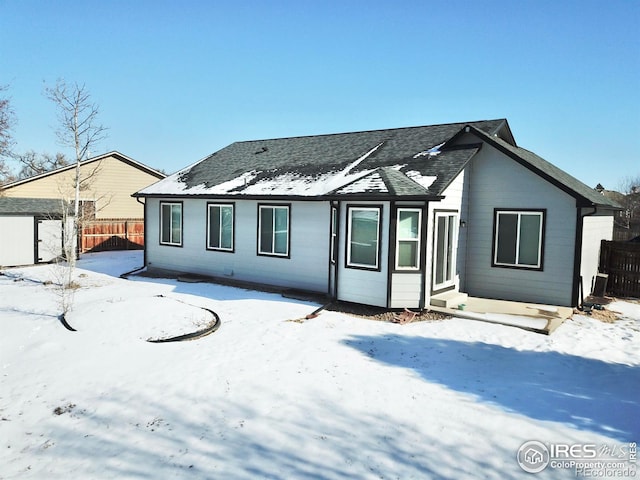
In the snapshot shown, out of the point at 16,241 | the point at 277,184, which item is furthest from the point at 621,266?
the point at 16,241

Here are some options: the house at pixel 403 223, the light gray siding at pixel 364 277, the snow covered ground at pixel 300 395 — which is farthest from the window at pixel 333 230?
the snow covered ground at pixel 300 395

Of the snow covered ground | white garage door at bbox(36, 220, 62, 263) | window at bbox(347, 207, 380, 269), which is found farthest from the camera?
white garage door at bbox(36, 220, 62, 263)

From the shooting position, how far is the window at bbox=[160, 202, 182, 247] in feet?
49.3

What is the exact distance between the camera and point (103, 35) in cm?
1305

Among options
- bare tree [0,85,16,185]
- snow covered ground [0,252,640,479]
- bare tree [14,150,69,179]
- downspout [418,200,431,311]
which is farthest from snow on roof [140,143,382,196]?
bare tree [14,150,69,179]

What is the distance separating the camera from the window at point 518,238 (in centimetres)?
1084

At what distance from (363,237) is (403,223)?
103 cm

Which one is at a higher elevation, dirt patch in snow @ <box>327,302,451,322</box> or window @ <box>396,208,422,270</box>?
window @ <box>396,208,422,270</box>

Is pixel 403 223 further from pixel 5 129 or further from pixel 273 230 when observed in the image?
pixel 5 129

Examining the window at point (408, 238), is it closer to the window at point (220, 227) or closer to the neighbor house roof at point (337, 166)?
the neighbor house roof at point (337, 166)

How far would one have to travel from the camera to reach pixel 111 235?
22.1m

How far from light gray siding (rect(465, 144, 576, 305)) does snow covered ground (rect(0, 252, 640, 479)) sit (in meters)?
1.50

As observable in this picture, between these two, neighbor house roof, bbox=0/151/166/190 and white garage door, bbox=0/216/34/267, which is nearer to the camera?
white garage door, bbox=0/216/34/267

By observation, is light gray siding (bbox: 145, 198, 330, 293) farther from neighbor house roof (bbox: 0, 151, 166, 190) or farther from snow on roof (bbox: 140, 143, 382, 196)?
neighbor house roof (bbox: 0, 151, 166, 190)
